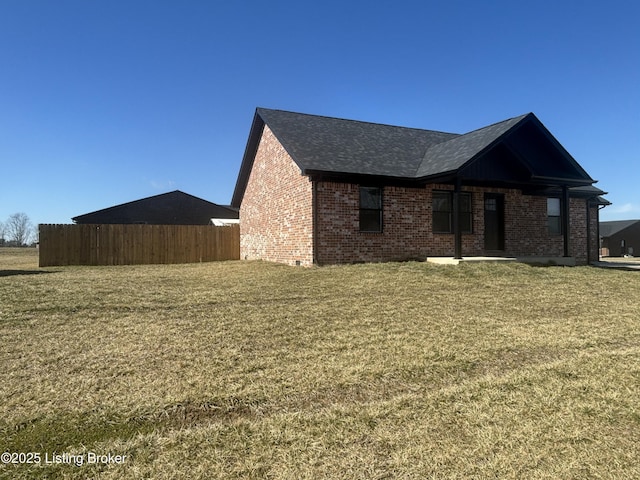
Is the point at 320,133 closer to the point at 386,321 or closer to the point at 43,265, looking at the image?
the point at 386,321

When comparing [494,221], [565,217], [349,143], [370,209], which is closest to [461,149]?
[494,221]

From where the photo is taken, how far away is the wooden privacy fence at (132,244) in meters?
18.2

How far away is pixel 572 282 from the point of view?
10766 millimetres

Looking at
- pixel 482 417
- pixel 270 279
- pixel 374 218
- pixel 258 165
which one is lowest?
pixel 482 417

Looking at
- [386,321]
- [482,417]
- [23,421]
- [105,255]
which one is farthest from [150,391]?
[105,255]

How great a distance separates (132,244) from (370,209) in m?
11.9

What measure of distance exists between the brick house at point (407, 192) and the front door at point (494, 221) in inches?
1.6

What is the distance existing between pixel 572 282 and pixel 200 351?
32.5 ft

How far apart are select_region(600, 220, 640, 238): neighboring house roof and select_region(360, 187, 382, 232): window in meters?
45.9

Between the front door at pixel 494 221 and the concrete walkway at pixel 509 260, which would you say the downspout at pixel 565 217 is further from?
the front door at pixel 494 221

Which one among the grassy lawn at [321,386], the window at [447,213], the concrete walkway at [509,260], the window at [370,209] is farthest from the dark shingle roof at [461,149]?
the grassy lawn at [321,386]

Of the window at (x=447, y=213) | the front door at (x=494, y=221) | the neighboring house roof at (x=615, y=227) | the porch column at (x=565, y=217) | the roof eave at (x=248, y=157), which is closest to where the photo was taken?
the porch column at (x=565, y=217)

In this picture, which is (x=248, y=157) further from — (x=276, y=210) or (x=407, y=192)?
(x=407, y=192)

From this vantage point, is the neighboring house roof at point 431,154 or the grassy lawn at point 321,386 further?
the neighboring house roof at point 431,154
